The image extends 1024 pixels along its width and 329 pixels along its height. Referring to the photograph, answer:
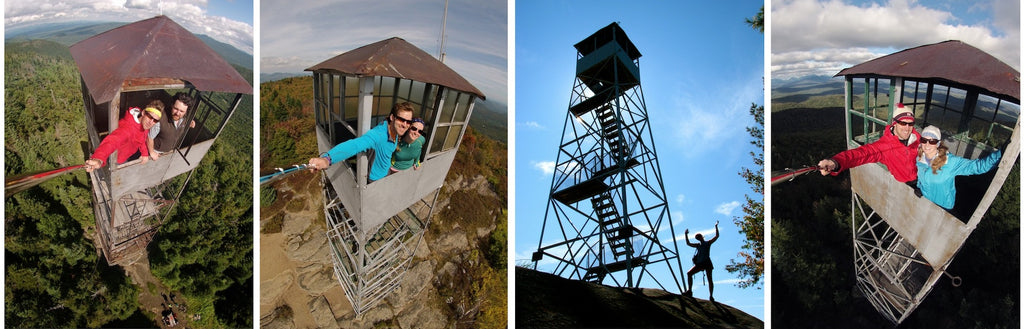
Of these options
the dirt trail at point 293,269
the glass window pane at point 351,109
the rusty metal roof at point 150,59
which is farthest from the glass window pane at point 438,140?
the rusty metal roof at point 150,59

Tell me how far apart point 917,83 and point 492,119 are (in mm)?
4209

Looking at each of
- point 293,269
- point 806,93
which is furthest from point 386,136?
point 806,93

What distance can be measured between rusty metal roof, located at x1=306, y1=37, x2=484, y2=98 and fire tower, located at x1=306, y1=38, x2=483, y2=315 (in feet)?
0.03

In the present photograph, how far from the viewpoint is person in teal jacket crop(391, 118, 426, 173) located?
5.48 metres

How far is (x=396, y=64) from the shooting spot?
17.8 feet

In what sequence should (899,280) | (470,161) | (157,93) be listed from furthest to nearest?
(470,161) → (899,280) → (157,93)

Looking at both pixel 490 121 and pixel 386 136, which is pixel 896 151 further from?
pixel 386 136

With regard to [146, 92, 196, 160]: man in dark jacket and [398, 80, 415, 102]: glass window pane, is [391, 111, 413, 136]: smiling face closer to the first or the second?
[398, 80, 415, 102]: glass window pane

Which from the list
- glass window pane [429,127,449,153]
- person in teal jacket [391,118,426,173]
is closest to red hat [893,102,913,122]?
glass window pane [429,127,449,153]

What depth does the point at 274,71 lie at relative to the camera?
604 centimetres

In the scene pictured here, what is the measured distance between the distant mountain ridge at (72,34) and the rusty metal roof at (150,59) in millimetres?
61

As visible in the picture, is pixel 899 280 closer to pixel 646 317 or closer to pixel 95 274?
pixel 646 317

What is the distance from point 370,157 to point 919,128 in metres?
5.29

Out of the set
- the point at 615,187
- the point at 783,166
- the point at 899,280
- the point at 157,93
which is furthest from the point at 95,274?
the point at 899,280
